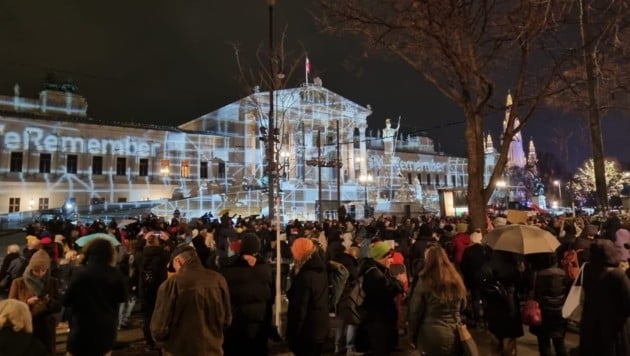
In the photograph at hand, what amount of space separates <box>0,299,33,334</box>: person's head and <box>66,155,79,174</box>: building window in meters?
41.8

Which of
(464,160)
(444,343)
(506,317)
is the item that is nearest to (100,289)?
(444,343)

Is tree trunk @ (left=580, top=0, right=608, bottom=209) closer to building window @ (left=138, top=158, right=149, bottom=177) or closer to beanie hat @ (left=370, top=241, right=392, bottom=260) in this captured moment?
beanie hat @ (left=370, top=241, right=392, bottom=260)

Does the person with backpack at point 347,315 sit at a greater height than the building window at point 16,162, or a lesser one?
lesser

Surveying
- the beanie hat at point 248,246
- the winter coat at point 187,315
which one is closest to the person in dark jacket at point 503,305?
the beanie hat at point 248,246

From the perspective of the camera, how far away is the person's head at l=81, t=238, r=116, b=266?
5070 millimetres

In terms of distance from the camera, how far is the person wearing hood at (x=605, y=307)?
435 cm

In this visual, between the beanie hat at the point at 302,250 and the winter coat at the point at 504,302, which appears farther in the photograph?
the winter coat at the point at 504,302

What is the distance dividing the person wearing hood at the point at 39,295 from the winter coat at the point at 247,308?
7.40 feet

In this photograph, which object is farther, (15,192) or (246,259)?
(15,192)

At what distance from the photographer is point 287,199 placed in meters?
42.8

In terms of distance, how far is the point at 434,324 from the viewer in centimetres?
473

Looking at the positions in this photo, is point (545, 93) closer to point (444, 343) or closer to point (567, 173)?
point (444, 343)

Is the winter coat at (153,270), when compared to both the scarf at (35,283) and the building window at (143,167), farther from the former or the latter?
the building window at (143,167)

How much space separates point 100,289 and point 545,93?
11692 mm
